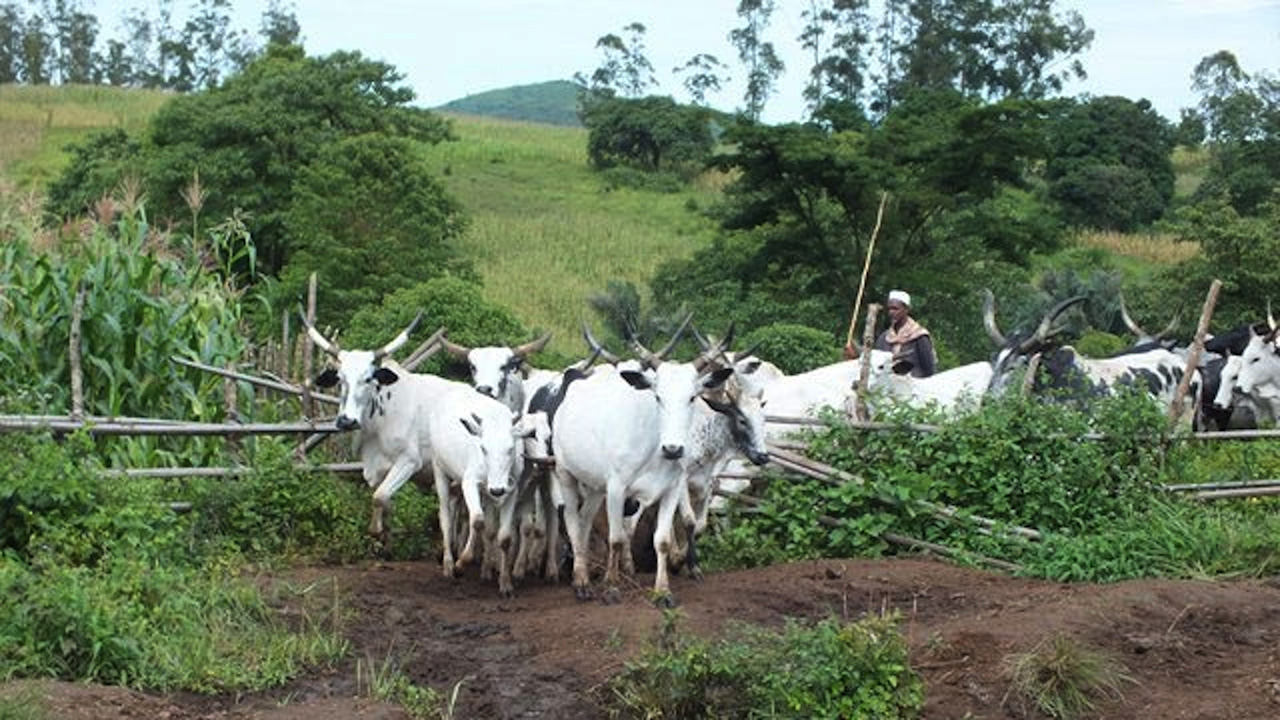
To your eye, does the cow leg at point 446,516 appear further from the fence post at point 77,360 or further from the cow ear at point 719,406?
the fence post at point 77,360

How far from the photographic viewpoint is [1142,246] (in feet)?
116

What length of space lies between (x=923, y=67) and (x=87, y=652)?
3875 cm

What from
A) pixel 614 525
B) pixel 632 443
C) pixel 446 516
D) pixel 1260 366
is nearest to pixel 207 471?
pixel 446 516

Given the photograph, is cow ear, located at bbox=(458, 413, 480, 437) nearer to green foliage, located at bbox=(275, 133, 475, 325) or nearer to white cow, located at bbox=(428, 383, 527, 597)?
white cow, located at bbox=(428, 383, 527, 597)

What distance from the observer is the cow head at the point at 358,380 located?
32.6ft

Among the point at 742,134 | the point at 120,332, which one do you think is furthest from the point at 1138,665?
the point at 742,134

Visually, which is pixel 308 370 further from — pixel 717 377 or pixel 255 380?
pixel 717 377

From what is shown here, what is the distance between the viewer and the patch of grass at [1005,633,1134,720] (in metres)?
7.39

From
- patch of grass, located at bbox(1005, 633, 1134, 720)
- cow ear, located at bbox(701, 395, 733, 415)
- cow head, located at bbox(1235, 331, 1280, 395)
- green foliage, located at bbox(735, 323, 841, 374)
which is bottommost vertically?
patch of grass, located at bbox(1005, 633, 1134, 720)

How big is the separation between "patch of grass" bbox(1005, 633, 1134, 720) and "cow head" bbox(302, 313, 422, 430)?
4.07m

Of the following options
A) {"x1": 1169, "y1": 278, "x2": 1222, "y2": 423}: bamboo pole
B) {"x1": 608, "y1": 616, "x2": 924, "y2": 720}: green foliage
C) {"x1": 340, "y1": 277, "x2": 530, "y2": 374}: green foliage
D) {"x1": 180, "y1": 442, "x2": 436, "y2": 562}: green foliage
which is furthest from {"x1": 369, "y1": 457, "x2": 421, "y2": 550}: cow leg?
{"x1": 1169, "y1": 278, "x2": 1222, "y2": 423}: bamboo pole

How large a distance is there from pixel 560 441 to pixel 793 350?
7.11 meters

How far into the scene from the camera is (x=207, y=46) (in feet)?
173

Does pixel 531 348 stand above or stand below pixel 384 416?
above
